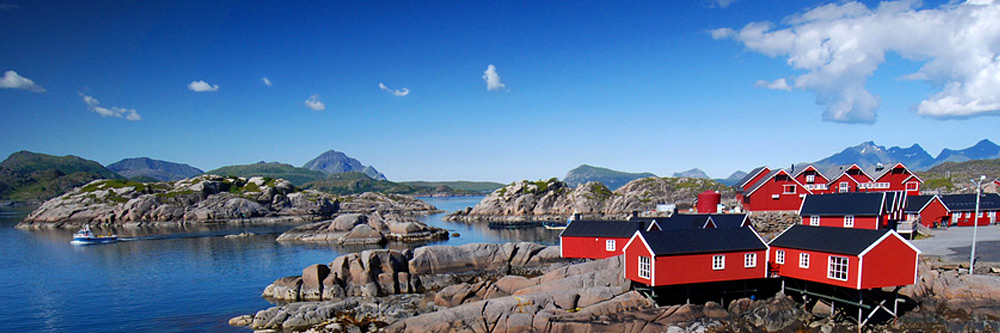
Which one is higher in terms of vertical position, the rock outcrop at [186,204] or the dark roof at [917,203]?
the dark roof at [917,203]

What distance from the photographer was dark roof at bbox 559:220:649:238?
128 feet

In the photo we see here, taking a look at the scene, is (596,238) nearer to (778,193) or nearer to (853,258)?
(853,258)

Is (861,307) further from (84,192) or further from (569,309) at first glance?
(84,192)

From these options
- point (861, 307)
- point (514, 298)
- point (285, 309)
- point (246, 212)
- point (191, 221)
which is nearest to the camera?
point (861, 307)

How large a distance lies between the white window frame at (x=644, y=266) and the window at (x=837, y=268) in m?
8.91

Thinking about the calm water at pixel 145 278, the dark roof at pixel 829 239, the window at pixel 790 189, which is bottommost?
the calm water at pixel 145 278

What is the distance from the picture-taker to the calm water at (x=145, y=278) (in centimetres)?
3344

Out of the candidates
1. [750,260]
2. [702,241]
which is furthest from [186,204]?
[750,260]

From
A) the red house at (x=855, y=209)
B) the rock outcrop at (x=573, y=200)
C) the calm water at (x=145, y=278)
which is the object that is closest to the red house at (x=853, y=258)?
the red house at (x=855, y=209)

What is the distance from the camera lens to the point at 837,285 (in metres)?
26.0

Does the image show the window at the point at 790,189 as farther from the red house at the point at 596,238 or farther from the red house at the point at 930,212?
the red house at the point at 596,238

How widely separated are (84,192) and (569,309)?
137635 millimetres

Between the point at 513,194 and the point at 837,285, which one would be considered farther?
the point at 513,194

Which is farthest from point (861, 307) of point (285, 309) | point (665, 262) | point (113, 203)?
point (113, 203)
